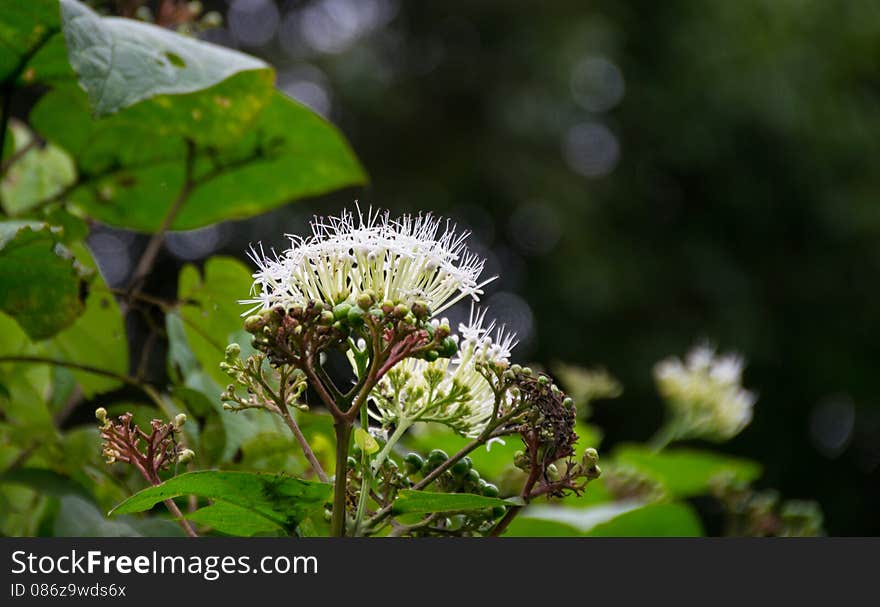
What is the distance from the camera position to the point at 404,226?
778 mm

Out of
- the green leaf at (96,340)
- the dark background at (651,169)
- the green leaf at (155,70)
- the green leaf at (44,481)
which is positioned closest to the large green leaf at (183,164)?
the green leaf at (155,70)

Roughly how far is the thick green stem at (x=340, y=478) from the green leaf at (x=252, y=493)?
18mm

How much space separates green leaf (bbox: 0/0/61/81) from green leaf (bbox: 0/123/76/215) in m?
0.35

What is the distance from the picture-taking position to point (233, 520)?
2.32ft

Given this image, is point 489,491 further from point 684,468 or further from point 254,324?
point 684,468

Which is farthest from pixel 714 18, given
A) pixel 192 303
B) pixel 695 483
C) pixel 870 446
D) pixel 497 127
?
pixel 192 303

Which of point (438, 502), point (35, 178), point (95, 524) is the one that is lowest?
point (438, 502)

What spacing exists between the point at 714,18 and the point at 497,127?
2.34 meters

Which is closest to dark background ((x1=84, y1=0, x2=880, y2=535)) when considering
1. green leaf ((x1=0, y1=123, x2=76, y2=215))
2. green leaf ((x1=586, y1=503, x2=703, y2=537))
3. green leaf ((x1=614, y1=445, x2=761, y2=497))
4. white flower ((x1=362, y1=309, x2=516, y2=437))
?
green leaf ((x1=614, y1=445, x2=761, y2=497))

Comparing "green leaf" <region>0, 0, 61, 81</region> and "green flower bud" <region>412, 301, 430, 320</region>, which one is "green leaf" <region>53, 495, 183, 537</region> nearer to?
"green flower bud" <region>412, 301, 430, 320</region>

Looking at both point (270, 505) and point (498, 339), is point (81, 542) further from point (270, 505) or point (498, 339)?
point (498, 339)

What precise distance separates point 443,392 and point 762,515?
829 millimetres

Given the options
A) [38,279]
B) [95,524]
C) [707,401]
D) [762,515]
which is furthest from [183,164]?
[707,401]

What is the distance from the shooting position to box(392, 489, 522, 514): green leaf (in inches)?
25.1
